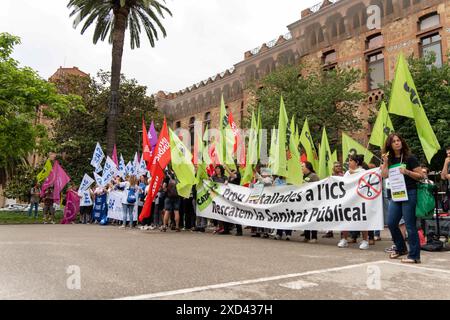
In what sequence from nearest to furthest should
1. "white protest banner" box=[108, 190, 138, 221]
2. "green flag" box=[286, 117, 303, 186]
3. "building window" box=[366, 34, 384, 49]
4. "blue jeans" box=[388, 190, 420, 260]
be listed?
"blue jeans" box=[388, 190, 420, 260] < "green flag" box=[286, 117, 303, 186] < "white protest banner" box=[108, 190, 138, 221] < "building window" box=[366, 34, 384, 49]

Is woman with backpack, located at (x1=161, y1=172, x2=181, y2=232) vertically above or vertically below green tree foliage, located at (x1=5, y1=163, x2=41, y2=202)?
below

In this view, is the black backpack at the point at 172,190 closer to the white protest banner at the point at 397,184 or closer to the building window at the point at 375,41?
the white protest banner at the point at 397,184

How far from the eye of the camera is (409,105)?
22.4 feet

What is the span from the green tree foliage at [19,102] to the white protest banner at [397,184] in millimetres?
15414

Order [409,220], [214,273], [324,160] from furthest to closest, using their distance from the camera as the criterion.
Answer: [324,160], [409,220], [214,273]

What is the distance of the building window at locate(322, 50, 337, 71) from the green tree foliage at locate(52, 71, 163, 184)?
13344mm

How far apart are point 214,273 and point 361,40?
967 inches

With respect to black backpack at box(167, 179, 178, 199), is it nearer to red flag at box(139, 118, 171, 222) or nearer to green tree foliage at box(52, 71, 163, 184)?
red flag at box(139, 118, 171, 222)

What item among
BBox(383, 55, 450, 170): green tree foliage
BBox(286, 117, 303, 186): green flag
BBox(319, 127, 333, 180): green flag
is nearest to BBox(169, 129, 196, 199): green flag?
BBox(286, 117, 303, 186): green flag

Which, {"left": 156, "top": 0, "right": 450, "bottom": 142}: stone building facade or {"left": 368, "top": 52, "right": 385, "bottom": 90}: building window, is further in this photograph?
{"left": 368, "top": 52, "right": 385, "bottom": 90}: building window

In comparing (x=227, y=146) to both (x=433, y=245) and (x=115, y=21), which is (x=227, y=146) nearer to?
(x=433, y=245)

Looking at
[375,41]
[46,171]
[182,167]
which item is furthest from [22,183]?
[375,41]

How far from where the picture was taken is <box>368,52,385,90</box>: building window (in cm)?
2457
